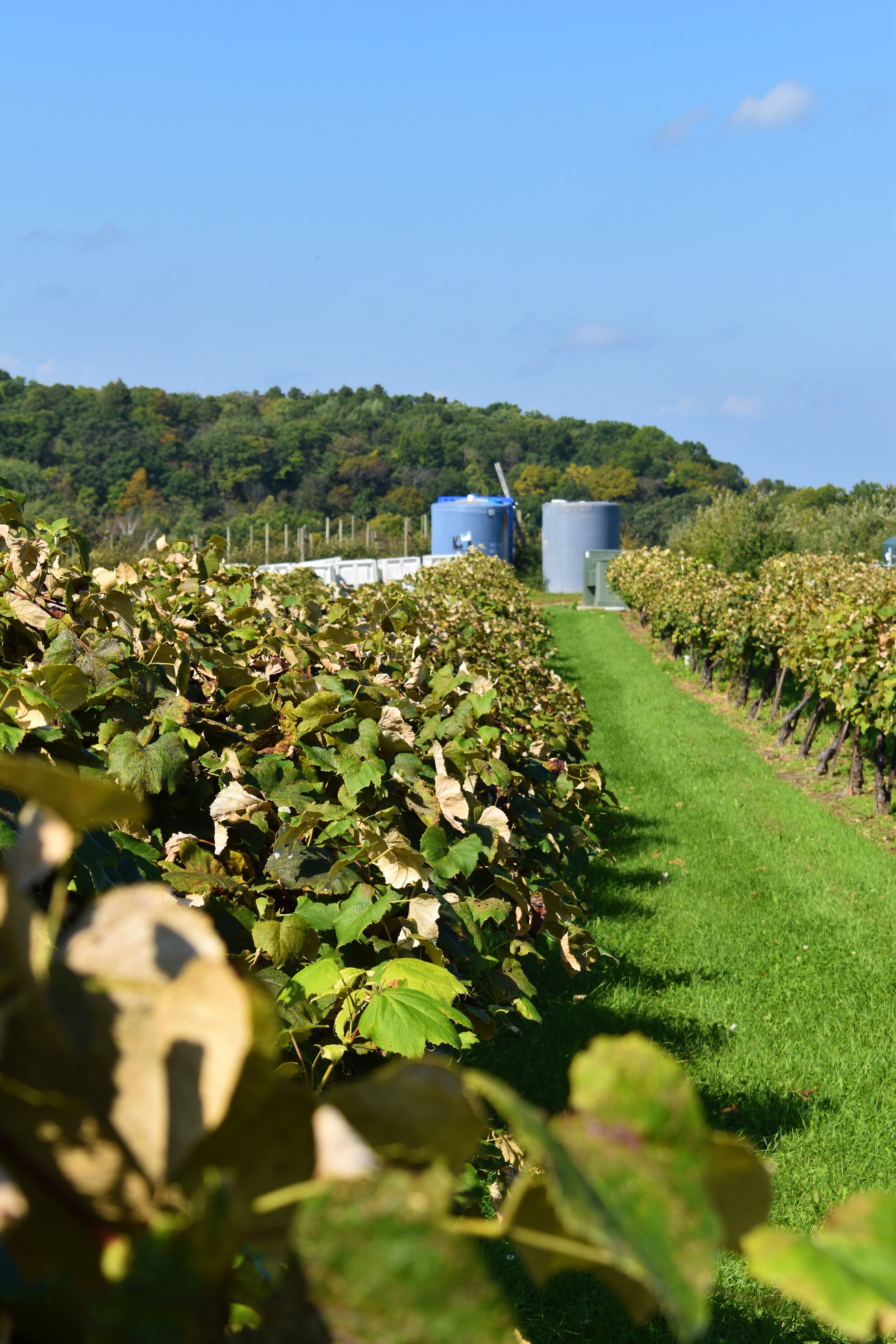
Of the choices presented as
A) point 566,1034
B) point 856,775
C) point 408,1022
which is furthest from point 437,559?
point 408,1022

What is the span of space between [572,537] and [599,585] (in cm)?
1169

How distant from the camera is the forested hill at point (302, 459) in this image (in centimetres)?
6194

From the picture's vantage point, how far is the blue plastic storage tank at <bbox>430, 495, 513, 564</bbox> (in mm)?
45594

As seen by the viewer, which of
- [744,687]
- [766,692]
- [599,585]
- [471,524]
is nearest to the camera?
[766,692]

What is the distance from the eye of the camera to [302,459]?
241ft

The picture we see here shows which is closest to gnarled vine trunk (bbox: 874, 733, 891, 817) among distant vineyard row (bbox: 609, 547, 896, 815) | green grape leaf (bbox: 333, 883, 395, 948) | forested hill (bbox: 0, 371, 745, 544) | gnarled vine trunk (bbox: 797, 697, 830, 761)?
distant vineyard row (bbox: 609, 547, 896, 815)

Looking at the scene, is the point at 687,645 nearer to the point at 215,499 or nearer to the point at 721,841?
the point at 721,841

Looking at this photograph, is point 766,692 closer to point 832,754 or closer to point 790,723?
point 790,723

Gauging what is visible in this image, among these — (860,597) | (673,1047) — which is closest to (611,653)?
(860,597)

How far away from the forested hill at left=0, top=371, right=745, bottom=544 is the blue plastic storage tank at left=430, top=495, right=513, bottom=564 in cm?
1336

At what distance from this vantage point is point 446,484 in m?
78.9

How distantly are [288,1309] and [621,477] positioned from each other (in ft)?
279

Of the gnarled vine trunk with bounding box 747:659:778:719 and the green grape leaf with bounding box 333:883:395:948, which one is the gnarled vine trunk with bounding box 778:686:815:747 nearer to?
the gnarled vine trunk with bounding box 747:659:778:719

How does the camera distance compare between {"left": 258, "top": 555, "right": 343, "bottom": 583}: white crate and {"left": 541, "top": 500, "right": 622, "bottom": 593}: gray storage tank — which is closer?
{"left": 258, "top": 555, "right": 343, "bottom": 583}: white crate
